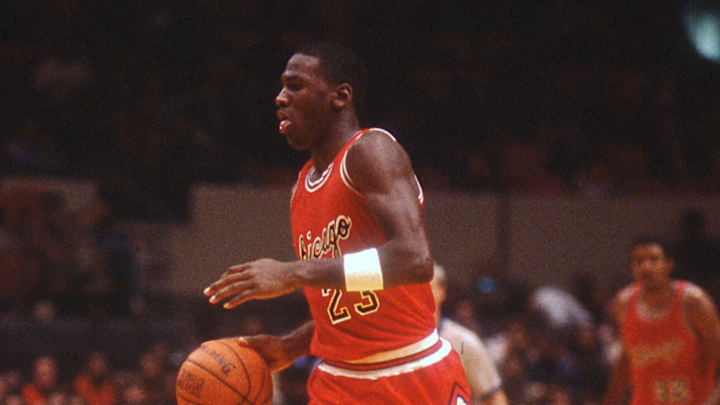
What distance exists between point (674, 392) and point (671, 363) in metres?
0.16

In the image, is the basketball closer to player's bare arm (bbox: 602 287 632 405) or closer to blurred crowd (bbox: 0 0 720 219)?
player's bare arm (bbox: 602 287 632 405)

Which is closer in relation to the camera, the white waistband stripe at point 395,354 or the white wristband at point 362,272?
the white wristband at point 362,272

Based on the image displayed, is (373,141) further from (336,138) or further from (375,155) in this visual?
(336,138)

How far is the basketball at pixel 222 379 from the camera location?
10.7ft

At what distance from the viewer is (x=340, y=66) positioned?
3305 mm

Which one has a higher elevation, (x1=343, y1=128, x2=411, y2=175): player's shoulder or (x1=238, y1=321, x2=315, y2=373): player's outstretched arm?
(x1=343, y1=128, x2=411, y2=175): player's shoulder

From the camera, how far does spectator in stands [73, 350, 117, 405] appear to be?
8.02 metres

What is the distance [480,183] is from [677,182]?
9.04ft

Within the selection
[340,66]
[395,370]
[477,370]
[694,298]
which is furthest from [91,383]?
[340,66]

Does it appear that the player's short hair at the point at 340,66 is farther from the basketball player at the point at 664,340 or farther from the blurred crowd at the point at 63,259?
the blurred crowd at the point at 63,259

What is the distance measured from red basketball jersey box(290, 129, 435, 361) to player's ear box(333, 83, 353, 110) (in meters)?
0.13

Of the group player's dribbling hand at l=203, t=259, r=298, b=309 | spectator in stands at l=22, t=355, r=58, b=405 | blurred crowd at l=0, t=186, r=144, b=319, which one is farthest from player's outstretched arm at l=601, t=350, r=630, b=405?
blurred crowd at l=0, t=186, r=144, b=319

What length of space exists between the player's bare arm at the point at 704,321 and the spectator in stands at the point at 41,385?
4.98 m

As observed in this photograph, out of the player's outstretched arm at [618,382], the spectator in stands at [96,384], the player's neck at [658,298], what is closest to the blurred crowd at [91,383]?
the spectator in stands at [96,384]
